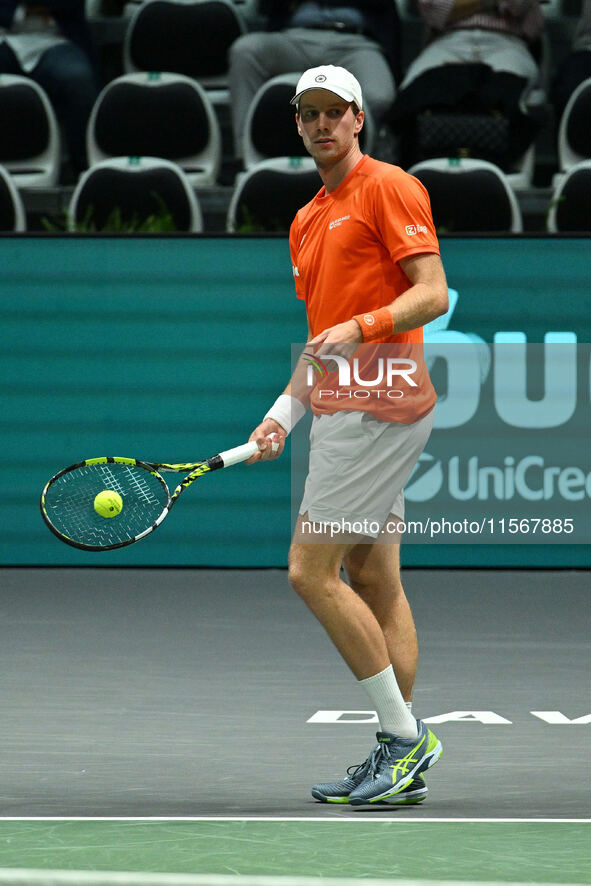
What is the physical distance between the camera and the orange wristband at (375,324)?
13.4 feet

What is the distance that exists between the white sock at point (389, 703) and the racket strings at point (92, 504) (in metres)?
0.80

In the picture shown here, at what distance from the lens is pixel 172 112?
10.6m

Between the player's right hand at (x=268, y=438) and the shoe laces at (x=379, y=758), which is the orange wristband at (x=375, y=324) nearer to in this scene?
the player's right hand at (x=268, y=438)

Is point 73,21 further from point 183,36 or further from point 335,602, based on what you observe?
point 335,602

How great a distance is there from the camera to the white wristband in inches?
174

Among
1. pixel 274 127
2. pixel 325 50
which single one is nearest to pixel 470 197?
pixel 274 127

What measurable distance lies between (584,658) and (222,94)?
6296 millimetres

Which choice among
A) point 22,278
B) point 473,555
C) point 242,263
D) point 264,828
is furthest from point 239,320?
point 264,828

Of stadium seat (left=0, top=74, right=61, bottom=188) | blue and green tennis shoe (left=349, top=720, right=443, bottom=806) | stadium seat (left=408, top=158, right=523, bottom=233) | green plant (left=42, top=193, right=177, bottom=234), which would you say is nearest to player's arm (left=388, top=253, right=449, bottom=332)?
blue and green tennis shoe (left=349, top=720, right=443, bottom=806)

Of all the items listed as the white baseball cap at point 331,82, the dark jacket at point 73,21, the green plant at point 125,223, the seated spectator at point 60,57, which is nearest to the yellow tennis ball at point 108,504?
the white baseball cap at point 331,82

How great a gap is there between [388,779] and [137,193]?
6.17 m

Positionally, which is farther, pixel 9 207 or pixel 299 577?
pixel 9 207

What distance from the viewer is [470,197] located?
970cm

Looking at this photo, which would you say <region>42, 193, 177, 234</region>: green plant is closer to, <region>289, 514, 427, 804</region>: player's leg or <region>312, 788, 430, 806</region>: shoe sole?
<region>289, 514, 427, 804</region>: player's leg
